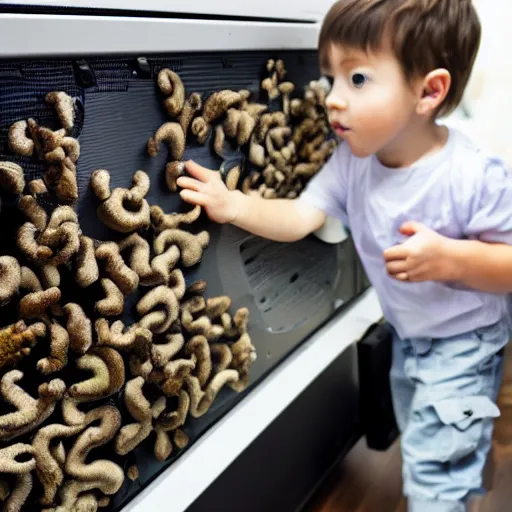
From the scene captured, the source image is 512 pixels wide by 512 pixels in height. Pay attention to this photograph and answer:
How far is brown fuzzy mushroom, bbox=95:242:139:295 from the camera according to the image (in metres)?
0.56


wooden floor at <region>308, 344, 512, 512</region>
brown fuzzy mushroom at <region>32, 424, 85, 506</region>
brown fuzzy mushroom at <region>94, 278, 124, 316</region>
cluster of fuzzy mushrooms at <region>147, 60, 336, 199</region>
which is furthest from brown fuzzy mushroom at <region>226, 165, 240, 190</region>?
wooden floor at <region>308, 344, 512, 512</region>

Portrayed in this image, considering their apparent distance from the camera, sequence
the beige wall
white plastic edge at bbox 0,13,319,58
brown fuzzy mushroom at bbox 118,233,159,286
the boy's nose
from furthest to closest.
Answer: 1. the beige wall
2. the boy's nose
3. brown fuzzy mushroom at bbox 118,233,159,286
4. white plastic edge at bbox 0,13,319,58

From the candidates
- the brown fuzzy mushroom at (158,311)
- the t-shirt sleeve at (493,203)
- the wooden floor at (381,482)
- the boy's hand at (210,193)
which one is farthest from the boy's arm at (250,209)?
the wooden floor at (381,482)

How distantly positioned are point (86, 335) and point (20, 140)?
7.0 inches

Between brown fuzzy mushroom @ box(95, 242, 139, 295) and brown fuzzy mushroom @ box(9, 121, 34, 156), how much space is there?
0.36 feet

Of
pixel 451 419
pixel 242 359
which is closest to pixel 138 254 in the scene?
pixel 242 359

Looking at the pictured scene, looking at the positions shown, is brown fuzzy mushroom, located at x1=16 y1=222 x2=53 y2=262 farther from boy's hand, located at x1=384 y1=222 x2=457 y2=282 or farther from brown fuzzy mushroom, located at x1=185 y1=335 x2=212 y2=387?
boy's hand, located at x1=384 y1=222 x2=457 y2=282

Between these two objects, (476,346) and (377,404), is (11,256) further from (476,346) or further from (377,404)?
(377,404)

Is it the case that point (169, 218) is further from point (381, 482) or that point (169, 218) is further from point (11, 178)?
point (381, 482)

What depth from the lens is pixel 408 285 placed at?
82cm

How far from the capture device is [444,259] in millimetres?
726

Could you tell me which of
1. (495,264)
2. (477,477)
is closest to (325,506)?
(477,477)

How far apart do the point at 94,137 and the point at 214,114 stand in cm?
17

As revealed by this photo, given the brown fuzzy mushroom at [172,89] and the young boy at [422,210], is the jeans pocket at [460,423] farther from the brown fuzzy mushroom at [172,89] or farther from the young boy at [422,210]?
the brown fuzzy mushroom at [172,89]
